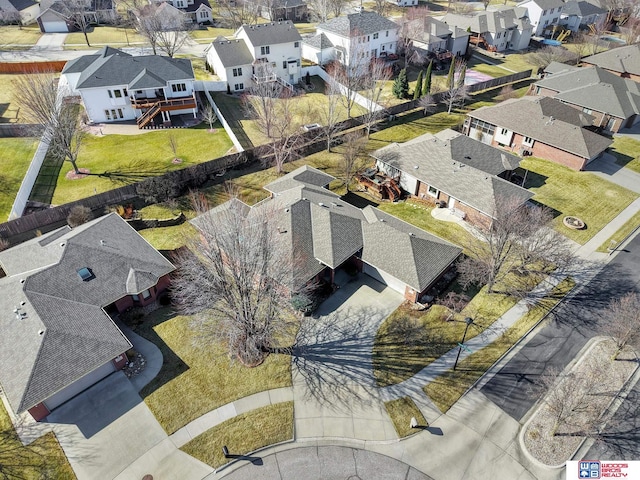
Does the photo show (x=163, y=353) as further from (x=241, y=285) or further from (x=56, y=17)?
(x=56, y=17)

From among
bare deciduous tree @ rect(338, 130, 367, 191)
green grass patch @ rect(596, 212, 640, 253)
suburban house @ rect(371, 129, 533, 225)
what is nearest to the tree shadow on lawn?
bare deciduous tree @ rect(338, 130, 367, 191)

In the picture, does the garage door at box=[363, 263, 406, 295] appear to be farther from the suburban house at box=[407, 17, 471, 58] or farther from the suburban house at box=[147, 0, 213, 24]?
the suburban house at box=[147, 0, 213, 24]

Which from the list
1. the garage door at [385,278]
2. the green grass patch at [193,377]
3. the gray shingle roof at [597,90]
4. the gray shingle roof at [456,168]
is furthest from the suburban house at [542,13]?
the green grass patch at [193,377]

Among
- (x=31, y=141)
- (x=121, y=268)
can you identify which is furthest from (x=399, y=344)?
(x=31, y=141)

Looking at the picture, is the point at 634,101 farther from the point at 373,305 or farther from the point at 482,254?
the point at 373,305

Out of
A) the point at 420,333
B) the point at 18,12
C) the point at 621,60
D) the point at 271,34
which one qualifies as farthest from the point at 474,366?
the point at 18,12

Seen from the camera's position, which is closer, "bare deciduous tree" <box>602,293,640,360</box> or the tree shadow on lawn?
the tree shadow on lawn
